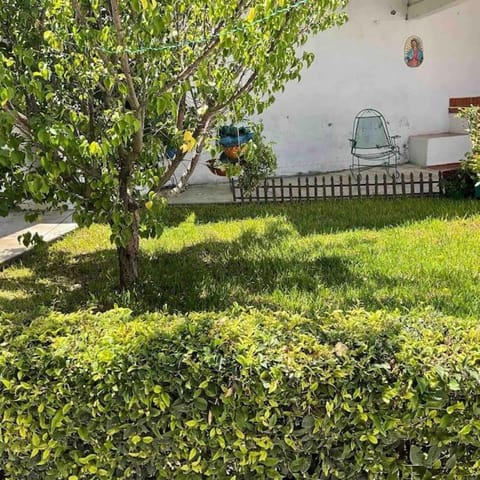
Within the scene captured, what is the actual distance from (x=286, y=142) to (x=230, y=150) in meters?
1.99

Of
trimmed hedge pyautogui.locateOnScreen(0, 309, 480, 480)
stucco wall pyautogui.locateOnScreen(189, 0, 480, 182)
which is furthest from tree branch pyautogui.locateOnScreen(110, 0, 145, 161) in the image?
stucco wall pyautogui.locateOnScreen(189, 0, 480, 182)

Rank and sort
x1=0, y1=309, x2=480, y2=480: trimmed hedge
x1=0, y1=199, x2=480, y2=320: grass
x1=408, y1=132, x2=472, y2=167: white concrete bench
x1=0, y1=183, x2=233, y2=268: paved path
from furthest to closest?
x1=408, y1=132, x2=472, y2=167: white concrete bench → x1=0, y1=183, x2=233, y2=268: paved path → x1=0, y1=199, x2=480, y2=320: grass → x1=0, y1=309, x2=480, y2=480: trimmed hedge

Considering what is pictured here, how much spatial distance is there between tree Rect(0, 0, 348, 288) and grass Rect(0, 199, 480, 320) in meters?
0.58

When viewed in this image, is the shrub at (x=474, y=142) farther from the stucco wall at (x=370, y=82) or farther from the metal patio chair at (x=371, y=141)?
the stucco wall at (x=370, y=82)

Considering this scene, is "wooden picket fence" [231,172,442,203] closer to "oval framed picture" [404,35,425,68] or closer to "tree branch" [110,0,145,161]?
"oval framed picture" [404,35,425,68]

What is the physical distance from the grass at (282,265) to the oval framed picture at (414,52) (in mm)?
4151

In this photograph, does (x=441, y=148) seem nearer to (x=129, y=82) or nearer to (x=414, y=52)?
(x=414, y=52)

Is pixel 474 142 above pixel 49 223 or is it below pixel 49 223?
above

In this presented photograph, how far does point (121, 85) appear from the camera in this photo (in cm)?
324

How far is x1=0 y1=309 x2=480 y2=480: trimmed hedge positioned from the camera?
201cm

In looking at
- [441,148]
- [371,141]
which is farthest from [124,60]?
[441,148]

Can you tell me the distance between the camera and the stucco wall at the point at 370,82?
1003 cm

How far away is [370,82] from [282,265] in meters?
6.39

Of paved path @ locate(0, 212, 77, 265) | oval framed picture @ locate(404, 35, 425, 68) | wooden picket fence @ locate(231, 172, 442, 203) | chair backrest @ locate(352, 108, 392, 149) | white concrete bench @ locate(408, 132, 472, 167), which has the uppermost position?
oval framed picture @ locate(404, 35, 425, 68)
